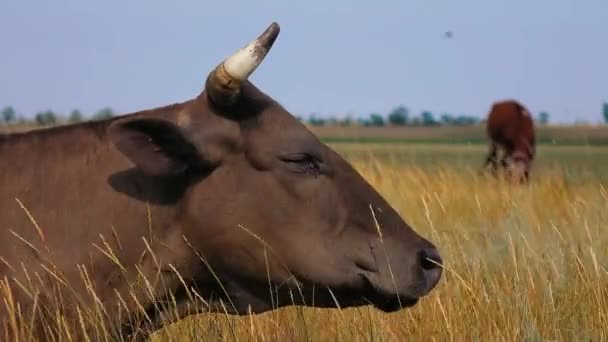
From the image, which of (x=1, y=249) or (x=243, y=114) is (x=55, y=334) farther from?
(x=243, y=114)

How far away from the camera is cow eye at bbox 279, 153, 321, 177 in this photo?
5.50m

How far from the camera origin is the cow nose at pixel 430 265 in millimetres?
5359

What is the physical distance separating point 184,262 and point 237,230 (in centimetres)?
28

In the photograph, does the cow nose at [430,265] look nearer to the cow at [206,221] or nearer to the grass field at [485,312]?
the cow at [206,221]

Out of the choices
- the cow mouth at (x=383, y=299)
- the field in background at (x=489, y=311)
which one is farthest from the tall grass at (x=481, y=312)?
the cow mouth at (x=383, y=299)

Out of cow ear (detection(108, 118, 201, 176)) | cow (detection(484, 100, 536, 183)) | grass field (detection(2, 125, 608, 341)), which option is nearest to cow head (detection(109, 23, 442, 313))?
cow ear (detection(108, 118, 201, 176))

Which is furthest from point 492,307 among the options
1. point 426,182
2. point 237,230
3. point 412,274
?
point 426,182

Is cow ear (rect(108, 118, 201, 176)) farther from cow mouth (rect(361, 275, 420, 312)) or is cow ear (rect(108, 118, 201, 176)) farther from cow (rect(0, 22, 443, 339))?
cow mouth (rect(361, 275, 420, 312))

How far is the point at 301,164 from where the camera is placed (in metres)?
5.52

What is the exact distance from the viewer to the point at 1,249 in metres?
5.33

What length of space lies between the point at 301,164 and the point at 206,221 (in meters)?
0.49

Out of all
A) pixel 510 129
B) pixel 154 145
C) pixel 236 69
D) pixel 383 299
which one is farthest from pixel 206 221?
pixel 510 129

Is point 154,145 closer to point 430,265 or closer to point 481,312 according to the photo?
point 430,265

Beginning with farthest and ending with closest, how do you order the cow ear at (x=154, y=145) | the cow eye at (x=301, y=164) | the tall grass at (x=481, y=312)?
the tall grass at (x=481, y=312) < the cow eye at (x=301, y=164) < the cow ear at (x=154, y=145)
